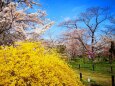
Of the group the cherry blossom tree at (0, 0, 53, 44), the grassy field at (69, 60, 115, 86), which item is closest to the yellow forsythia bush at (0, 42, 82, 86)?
the cherry blossom tree at (0, 0, 53, 44)

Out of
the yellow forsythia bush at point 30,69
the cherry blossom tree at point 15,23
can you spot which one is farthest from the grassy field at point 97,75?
the yellow forsythia bush at point 30,69

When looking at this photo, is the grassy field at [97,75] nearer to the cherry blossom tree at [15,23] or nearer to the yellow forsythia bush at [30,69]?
the cherry blossom tree at [15,23]

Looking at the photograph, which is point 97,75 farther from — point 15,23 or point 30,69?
point 30,69

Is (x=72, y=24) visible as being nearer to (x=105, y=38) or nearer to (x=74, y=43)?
(x=74, y=43)

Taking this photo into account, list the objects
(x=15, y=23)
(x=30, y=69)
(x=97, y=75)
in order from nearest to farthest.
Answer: (x=30, y=69), (x=15, y=23), (x=97, y=75)

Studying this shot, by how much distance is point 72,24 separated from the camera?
144ft

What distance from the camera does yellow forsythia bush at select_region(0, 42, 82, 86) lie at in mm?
7656

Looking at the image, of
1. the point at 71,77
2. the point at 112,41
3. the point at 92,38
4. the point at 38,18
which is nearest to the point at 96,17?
the point at 92,38

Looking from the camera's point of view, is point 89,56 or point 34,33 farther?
point 89,56

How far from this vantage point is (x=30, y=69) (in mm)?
7727

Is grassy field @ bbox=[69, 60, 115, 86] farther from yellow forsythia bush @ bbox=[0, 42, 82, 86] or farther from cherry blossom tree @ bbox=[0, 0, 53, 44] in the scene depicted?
yellow forsythia bush @ bbox=[0, 42, 82, 86]

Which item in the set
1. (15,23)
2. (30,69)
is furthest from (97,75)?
(30,69)

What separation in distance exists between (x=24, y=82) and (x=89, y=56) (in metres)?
32.8

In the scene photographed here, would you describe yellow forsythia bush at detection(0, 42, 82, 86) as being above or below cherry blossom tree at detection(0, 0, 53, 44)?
below
